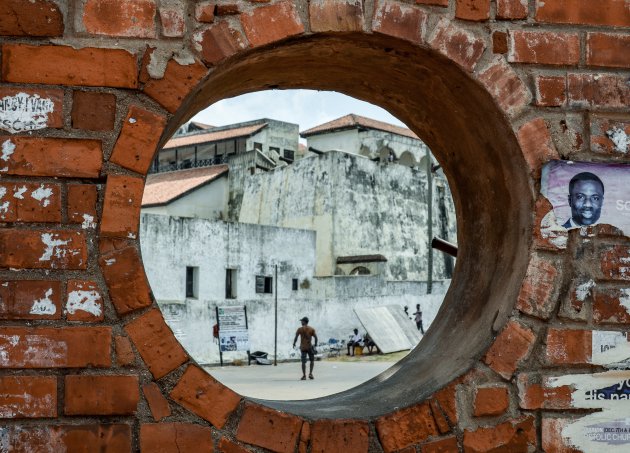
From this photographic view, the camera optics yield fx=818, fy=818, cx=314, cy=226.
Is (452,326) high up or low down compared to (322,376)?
up

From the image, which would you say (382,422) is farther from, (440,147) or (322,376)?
(322,376)

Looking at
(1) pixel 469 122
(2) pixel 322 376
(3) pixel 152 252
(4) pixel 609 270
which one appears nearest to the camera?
(4) pixel 609 270

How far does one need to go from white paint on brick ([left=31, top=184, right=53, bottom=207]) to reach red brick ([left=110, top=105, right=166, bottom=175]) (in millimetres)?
245

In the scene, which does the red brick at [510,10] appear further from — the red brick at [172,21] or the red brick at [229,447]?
the red brick at [229,447]

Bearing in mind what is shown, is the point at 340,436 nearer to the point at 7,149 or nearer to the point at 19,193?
the point at 19,193

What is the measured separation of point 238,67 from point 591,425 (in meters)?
2.03

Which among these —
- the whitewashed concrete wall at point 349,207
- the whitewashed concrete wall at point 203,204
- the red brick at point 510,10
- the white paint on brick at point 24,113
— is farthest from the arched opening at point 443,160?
the whitewashed concrete wall at point 203,204

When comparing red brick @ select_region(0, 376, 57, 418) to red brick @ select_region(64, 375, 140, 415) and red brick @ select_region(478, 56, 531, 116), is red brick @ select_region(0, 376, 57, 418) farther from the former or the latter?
red brick @ select_region(478, 56, 531, 116)

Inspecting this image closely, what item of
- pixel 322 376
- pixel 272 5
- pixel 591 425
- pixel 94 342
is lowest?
pixel 322 376

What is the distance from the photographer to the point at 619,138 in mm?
3361

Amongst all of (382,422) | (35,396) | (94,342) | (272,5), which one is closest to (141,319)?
(94,342)

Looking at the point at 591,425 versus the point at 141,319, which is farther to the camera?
the point at 591,425

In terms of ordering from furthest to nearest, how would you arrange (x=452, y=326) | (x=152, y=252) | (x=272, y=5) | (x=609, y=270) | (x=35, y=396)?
(x=152, y=252) → (x=452, y=326) → (x=609, y=270) → (x=272, y=5) → (x=35, y=396)

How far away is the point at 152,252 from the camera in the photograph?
18.3 meters
